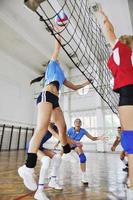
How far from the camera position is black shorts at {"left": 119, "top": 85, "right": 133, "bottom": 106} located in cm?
138

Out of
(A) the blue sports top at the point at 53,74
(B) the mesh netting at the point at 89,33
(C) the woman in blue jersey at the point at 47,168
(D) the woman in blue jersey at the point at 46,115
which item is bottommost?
(C) the woman in blue jersey at the point at 47,168

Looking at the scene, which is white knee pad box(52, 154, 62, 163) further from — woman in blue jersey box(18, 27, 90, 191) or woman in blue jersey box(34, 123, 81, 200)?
woman in blue jersey box(18, 27, 90, 191)

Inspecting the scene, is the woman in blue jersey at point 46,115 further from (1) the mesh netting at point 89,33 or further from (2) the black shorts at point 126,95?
(1) the mesh netting at point 89,33

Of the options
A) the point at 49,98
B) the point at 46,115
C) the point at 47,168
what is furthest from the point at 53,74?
the point at 47,168

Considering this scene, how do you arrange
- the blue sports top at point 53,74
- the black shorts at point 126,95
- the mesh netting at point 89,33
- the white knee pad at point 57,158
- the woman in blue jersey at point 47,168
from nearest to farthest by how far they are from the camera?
Result: the black shorts at point 126,95, the woman in blue jersey at point 47,168, the blue sports top at point 53,74, the white knee pad at point 57,158, the mesh netting at point 89,33

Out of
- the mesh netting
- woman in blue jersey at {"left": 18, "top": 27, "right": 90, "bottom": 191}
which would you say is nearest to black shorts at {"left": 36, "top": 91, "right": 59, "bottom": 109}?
woman in blue jersey at {"left": 18, "top": 27, "right": 90, "bottom": 191}

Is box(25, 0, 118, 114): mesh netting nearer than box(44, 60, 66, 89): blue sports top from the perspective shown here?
No

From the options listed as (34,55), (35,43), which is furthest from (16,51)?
(35,43)

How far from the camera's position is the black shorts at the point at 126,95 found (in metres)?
1.38

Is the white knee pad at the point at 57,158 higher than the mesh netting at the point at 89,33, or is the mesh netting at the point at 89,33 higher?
the mesh netting at the point at 89,33

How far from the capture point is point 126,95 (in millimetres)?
1397

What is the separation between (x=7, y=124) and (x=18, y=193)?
10.8m

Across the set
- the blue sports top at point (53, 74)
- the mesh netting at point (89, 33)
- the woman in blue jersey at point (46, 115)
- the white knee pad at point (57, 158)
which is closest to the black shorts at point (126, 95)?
the woman in blue jersey at point (46, 115)

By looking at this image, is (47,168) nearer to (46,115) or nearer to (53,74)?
(46,115)
